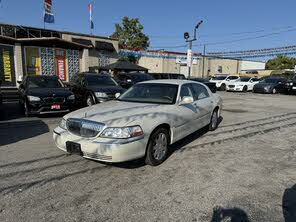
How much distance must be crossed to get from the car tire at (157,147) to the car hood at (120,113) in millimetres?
398

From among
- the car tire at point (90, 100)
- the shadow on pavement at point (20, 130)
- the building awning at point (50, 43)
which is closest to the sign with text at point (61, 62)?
the building awning at point (50, 43)

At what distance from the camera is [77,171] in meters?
3.75

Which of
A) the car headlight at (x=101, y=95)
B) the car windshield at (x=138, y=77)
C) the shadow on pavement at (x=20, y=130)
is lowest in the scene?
the shadow on pavement at (x=20, y=130)

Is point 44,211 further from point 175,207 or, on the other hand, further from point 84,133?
point 175,207

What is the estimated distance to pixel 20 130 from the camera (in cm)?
631

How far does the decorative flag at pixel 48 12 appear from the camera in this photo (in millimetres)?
18266

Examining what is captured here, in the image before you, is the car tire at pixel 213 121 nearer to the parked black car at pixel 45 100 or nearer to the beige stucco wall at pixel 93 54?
the parked black car at pixel 45 100

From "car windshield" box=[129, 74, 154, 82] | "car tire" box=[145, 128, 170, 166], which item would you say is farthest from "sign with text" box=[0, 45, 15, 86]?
"car tire" box=[145, 128, 170, 166]

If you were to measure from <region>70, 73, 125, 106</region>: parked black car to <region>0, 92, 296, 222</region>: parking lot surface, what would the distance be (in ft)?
12.3

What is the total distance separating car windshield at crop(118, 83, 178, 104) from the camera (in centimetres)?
470

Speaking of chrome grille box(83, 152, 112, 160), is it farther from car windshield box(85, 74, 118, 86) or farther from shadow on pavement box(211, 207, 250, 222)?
car windshield box(85, 74, 118, 86)

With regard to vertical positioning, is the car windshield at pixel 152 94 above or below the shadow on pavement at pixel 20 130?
above

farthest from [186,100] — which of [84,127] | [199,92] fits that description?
[84,127]

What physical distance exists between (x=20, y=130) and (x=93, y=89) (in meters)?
3.35
